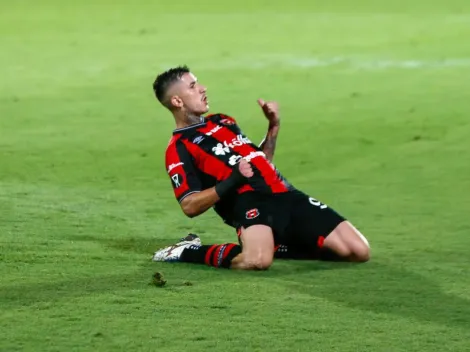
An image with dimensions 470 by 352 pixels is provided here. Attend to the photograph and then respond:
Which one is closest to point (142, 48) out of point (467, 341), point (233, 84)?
point (233, 84)

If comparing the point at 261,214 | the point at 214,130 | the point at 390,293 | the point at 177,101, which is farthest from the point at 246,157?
the point at 390,293

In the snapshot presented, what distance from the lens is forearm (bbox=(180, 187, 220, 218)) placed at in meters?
6.84

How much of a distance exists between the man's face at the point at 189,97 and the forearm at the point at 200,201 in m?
0.64

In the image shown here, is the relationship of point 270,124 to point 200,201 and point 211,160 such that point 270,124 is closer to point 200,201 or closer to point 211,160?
point 211,160

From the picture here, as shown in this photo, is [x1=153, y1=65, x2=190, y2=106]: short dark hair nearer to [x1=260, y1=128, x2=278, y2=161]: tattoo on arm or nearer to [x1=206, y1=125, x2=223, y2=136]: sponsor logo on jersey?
[x1=206, y1=125, x2=223, y2=136]: sponsor logo on jersey

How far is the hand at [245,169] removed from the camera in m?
6.66

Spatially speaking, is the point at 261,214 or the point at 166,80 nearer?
the point at 261,214

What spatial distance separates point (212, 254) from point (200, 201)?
285mm

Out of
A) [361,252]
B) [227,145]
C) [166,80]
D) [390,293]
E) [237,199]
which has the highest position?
[166,80]

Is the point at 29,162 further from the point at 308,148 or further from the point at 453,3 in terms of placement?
the point at 453,3

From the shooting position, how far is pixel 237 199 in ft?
23.4

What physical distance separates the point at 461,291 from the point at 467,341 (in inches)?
38.1

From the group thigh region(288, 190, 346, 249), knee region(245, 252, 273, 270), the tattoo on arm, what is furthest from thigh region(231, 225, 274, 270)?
the tattoo on arm

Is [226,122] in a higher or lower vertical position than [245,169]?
higher
